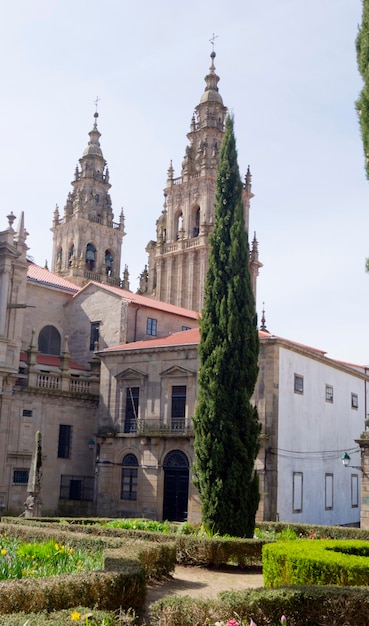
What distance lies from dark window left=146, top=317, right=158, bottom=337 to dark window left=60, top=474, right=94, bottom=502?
360 inches

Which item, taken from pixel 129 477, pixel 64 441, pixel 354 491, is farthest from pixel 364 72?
pixel 354 491

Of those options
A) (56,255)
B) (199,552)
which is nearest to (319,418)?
(199,552)

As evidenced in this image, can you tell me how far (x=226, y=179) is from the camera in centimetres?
2291

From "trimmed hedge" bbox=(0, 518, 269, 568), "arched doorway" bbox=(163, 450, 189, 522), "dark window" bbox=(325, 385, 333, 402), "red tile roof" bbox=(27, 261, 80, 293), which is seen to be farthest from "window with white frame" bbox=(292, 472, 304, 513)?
Answer: "red tile roof" bbox=(27, 261, 80, 293)

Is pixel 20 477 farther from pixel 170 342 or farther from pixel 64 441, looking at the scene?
pixel 170 342

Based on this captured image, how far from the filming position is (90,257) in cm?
6881

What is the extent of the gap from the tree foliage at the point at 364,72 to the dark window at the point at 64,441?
1029 inches

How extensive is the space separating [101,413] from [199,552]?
18655 mm

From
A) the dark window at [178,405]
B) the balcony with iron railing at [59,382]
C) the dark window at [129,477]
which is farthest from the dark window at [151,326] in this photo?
the dark window at [129,477]

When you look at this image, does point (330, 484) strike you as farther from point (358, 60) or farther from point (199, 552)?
point (358, 60)

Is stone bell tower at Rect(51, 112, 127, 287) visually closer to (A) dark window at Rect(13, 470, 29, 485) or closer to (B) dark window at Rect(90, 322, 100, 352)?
(B) dark window at Rect(90, 322, 100, 352)

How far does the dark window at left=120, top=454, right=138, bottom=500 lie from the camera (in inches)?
1313

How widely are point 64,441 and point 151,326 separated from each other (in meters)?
8.88

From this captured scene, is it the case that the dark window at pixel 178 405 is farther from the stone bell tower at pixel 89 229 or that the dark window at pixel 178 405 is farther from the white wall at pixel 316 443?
the stone bell tower at pixel 89 229
